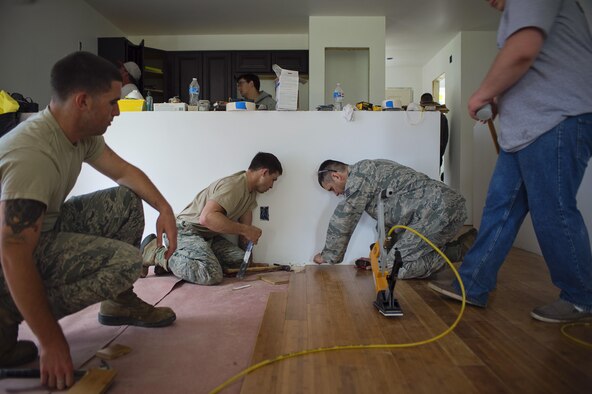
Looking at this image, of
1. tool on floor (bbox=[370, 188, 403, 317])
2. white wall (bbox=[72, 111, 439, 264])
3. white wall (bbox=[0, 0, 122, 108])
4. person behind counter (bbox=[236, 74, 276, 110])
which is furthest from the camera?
person behind counter (bbox=[236, 74, 276, 110])

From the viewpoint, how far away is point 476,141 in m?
4.03

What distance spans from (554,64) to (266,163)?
158cm

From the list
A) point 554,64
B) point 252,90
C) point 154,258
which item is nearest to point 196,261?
point 154,258

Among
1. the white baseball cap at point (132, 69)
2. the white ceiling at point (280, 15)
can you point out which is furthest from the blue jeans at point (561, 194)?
the white baseball cap at point (132, 69)

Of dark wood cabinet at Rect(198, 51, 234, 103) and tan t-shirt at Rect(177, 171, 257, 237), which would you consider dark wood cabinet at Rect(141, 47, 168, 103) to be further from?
tan t-shirt at Rect(177, 171, 257, 237)

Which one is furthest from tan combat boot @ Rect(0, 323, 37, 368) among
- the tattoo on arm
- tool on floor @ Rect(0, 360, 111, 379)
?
the tattoo on arm

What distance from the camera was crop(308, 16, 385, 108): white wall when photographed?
5750 mm

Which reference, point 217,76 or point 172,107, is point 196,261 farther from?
point 217,76

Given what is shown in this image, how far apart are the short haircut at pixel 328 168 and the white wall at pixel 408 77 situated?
6.73 meters

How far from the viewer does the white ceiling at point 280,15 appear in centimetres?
523

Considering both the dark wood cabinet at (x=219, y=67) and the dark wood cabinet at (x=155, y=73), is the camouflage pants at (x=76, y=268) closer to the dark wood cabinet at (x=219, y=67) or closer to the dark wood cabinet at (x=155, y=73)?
the dark wood cabinet at (x=155, y=73)

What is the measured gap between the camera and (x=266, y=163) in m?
2.57

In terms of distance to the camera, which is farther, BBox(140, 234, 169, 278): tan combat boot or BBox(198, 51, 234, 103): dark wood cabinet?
BBox(198, 51, 234, 103): dark wood cabinet

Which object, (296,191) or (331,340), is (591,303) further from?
(296,191)
